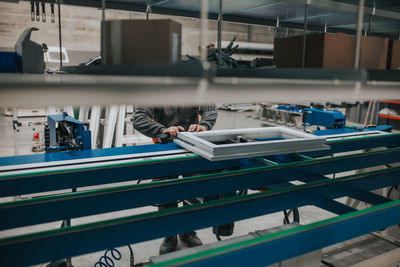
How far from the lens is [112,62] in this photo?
3.48ft

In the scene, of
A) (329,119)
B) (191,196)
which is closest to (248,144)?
(191,196)

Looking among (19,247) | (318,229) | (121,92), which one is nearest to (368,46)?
(318,229)

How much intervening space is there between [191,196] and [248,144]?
47 cm

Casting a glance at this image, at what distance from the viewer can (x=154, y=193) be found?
1.76m

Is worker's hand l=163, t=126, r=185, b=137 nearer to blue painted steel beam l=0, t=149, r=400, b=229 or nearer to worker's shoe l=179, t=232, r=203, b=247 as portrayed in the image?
blue painted steel beam l=0, t=149, r=400, b=229

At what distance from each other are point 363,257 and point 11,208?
274 centimetres

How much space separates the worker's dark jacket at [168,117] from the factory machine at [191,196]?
41cm

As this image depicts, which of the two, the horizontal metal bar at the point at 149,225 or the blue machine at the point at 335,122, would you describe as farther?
the blue machine at the point at 335,122

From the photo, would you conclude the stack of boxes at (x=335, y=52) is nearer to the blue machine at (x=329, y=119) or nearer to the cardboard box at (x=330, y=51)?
the cardboard box at (x=330, y=51)

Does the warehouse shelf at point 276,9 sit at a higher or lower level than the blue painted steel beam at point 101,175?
higher

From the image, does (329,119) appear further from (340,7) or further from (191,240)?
(191,240)

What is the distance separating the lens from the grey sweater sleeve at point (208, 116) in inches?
110

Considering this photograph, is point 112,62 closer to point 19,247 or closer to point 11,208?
point 19,247

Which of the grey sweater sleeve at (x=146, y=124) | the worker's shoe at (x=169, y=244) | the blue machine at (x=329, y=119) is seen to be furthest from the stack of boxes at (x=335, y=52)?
the worker's shoe at (x=169, y=244)
